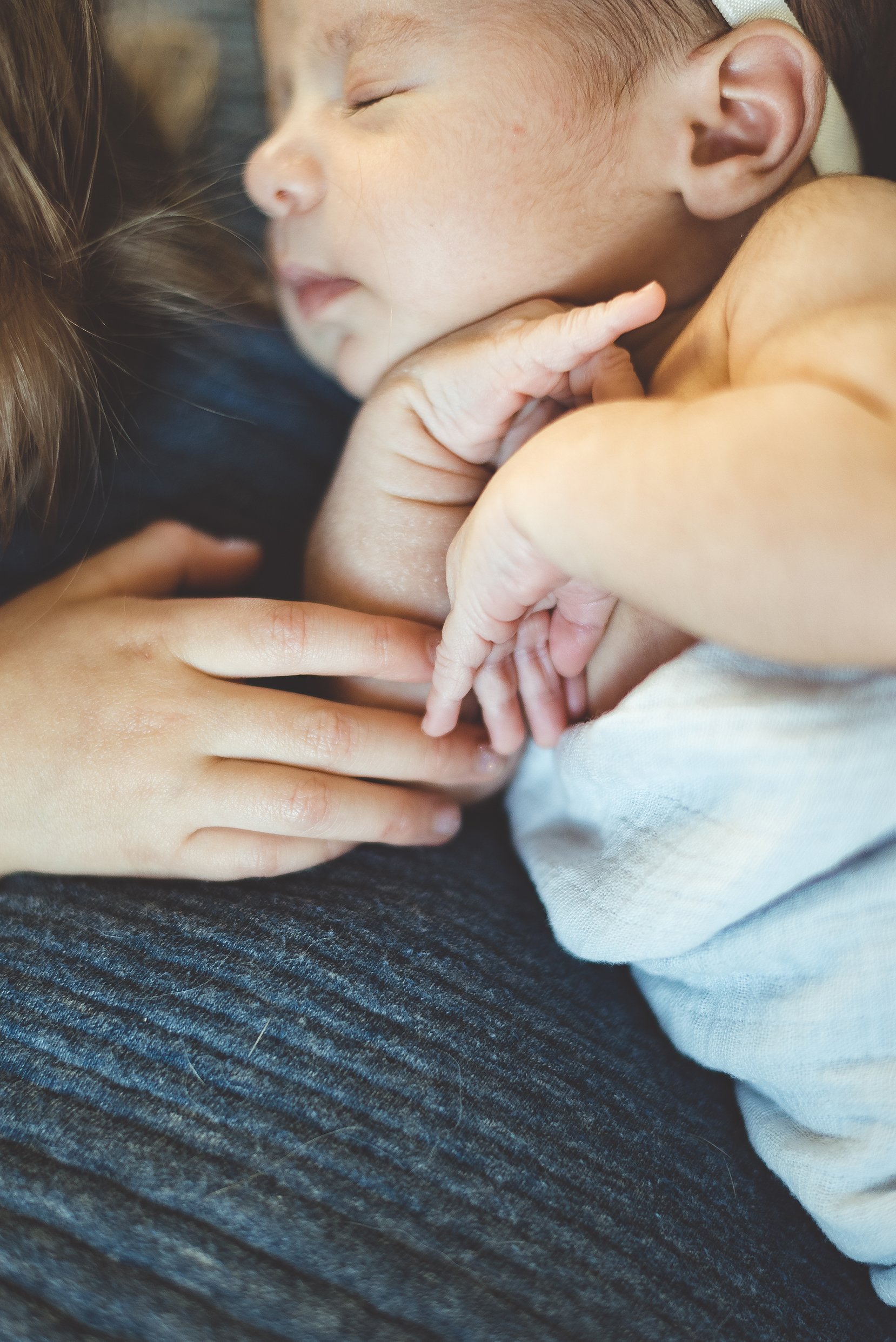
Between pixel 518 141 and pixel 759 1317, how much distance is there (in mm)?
934

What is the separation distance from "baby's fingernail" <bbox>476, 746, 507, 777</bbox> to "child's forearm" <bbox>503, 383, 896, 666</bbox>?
0.33 metres

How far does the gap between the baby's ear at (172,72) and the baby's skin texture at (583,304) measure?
26cm

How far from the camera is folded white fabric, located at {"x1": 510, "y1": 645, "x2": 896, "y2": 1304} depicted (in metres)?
0.62

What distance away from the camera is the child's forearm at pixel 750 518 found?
1.67ft

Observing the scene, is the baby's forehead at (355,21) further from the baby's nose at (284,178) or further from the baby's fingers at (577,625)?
the baby's fingers at (577,625)

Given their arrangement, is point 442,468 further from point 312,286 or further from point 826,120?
point 826,120

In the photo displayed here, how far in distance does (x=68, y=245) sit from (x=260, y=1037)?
78 cm

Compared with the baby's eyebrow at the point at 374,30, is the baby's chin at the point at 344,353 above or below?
below

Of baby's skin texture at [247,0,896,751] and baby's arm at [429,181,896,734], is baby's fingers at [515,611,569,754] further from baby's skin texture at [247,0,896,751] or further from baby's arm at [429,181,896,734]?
baby's arm at [429,181,896,734]

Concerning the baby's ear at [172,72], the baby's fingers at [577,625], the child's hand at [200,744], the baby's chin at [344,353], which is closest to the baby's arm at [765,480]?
the baby's fingers at [577,625]

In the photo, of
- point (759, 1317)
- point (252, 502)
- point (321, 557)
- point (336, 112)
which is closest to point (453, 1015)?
point (759, 1317)

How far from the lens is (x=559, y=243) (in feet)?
2.75

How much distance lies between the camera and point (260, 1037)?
25.2 inches

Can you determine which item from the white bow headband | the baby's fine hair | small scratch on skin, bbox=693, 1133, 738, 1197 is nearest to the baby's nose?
the baby's fine hair
